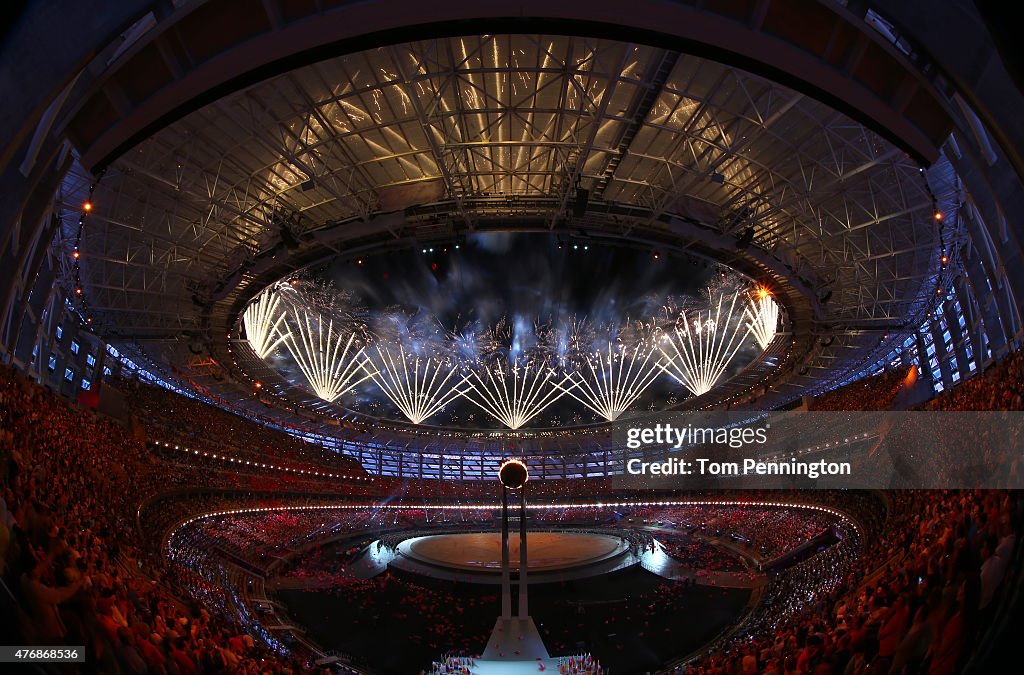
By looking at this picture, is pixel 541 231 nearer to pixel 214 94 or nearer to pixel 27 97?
pixel 214 94

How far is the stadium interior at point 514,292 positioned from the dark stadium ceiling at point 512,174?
18 centimetres

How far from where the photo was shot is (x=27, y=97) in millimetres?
6324

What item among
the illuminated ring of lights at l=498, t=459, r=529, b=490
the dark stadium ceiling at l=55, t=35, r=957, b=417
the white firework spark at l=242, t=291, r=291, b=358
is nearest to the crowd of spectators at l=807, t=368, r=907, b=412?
the dark stadium ceiling at l=55, t=35, r=957, b=417

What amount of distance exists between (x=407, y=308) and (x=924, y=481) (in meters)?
36.4

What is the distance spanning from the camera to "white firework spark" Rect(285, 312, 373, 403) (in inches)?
1596

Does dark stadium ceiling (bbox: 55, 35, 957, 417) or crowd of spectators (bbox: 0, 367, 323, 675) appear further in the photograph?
dark stadium ceiling (bbox: 55, 35, 957, 417)

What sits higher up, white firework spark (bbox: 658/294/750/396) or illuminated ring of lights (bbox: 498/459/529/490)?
white firework spark (bbox: 658/294/750/396)

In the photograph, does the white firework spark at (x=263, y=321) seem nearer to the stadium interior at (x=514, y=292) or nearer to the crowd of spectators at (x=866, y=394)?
the stadium interior at (x=514, y=292)

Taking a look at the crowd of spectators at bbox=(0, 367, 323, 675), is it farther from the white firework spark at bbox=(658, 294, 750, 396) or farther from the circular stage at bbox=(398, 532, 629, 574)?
the white firework spark at bbox=(658, 294, 750, 396)

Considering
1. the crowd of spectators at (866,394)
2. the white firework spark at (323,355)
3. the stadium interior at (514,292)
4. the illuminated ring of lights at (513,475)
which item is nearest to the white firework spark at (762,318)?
the stadium interior at (514,292)

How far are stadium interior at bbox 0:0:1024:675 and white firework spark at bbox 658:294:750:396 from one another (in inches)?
16.5

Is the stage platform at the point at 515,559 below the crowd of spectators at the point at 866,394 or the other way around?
below

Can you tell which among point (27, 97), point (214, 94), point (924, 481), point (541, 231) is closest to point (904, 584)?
point (924, 481)

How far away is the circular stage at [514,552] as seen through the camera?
121 feet
